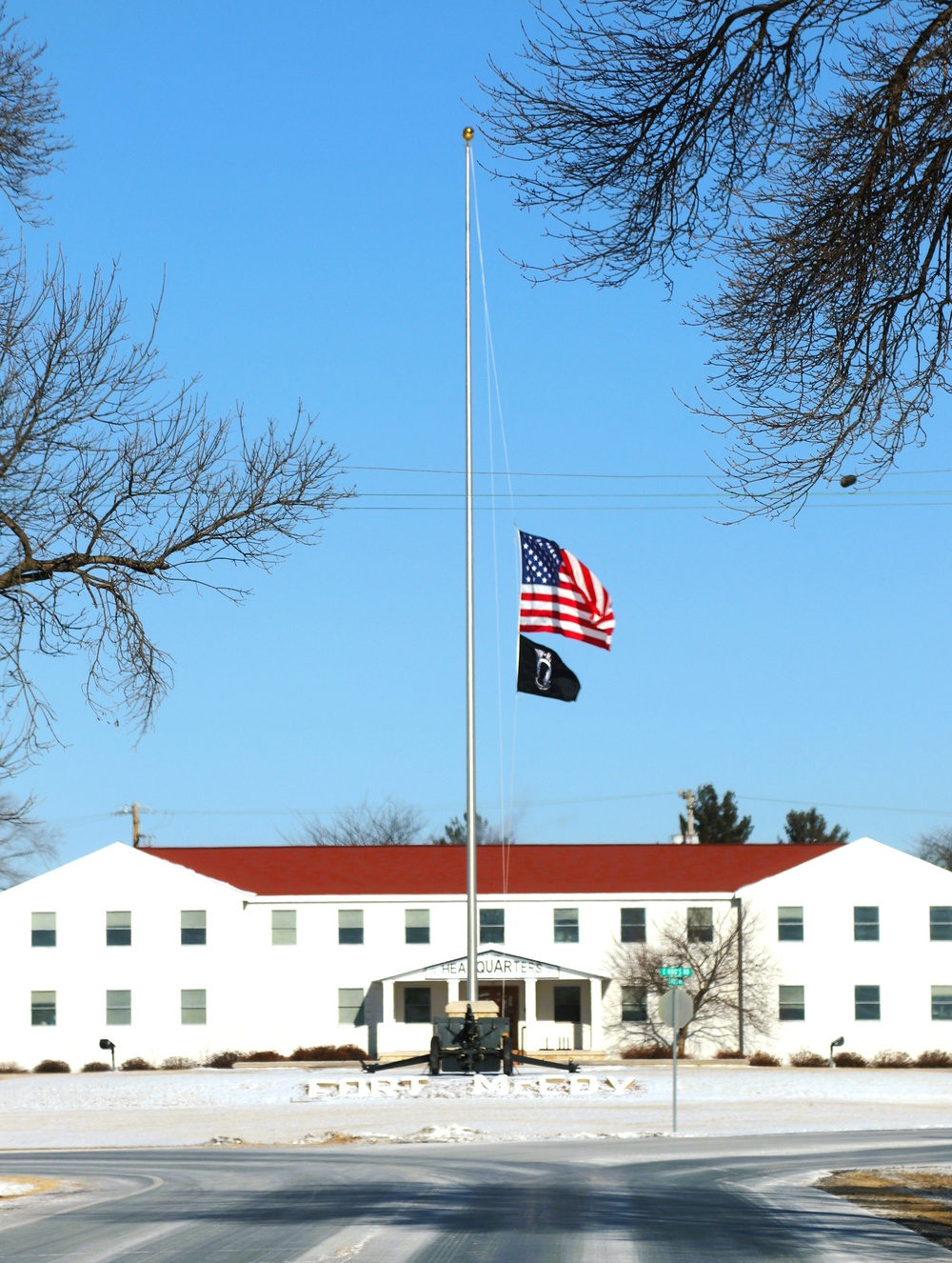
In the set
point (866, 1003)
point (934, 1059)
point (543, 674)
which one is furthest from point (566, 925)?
point (543, 674)

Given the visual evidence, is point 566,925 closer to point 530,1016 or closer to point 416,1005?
point 530,1016

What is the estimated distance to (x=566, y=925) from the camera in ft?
182

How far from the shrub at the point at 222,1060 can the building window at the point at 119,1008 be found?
2925 millimetres

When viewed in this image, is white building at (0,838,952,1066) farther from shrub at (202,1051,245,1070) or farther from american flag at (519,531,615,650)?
american flag at (519,531,615,650)

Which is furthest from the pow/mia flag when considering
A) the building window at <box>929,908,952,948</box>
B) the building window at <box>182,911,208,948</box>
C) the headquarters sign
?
the building window at <box>929,908,952,948</box>

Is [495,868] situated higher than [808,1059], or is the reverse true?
[495,868]

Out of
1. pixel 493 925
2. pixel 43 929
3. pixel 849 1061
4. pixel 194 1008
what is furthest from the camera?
pixel 493 925

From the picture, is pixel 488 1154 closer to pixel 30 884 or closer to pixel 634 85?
pixel 634 85

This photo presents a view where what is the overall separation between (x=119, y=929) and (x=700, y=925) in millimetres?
18675

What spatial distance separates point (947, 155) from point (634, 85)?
1977 mm

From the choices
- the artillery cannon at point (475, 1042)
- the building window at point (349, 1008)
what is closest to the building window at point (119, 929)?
the building window at point (349, 1008)

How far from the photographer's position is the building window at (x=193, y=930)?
54.3 m

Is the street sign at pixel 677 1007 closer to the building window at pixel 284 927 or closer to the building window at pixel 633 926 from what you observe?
the building window at pixel 633 926

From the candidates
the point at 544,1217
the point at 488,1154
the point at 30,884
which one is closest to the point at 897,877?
the point at 30,884
